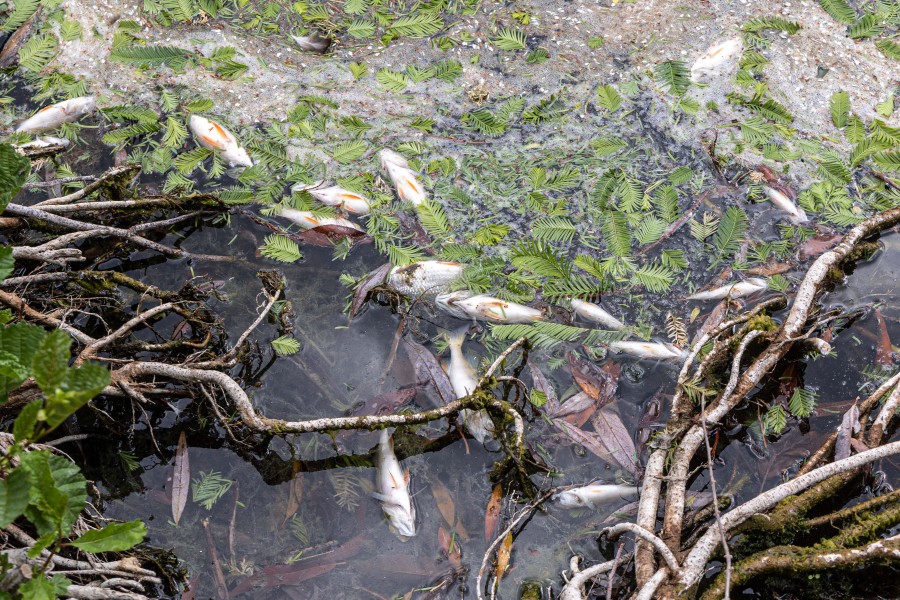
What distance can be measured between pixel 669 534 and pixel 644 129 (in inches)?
71.6

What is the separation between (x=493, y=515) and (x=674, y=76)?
2.24 m

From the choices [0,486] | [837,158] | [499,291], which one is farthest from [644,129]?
[0,486]

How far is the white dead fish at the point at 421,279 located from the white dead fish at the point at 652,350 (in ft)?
2.40

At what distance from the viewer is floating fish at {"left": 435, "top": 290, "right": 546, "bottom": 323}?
254 centimetres

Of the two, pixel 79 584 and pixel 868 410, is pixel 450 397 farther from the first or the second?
pixel 868 410

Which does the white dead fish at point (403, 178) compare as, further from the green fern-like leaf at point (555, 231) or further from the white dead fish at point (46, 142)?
the white dead fish at point (46, 142)

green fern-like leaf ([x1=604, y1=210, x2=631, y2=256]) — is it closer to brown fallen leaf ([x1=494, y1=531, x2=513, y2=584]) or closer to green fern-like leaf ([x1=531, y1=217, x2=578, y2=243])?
green fern-like leaf ([x1=531, y1=217, x2=578, y2=243])

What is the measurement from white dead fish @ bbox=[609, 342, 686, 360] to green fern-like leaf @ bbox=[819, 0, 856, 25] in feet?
6.96

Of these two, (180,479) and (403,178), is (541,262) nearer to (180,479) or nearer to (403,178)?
(403,178)

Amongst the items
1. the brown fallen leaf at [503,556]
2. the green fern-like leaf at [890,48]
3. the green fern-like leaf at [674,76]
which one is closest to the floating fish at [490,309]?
the brown fallen leaf at [503,556]

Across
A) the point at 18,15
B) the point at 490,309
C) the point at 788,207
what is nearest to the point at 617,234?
the point at 490,309

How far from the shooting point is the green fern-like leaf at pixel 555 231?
9.01 feet

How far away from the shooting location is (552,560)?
2180mm

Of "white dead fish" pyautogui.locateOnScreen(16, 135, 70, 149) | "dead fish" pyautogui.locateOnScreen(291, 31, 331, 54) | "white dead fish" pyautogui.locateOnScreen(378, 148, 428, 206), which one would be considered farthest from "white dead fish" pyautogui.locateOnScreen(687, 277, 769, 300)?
"white dead fish" pyautogui.locateOnScreen(16, 135, 70, 149)
